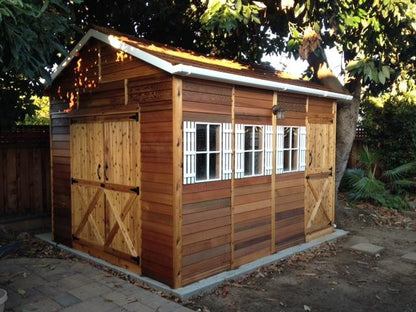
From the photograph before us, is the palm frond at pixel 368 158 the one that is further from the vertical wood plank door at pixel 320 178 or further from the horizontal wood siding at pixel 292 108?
the horizontal wood siding at pixel 292 108

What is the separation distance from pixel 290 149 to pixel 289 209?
0.96 m

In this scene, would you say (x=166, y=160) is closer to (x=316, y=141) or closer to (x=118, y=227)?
(x=118, y=227)

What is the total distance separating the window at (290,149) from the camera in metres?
5.86

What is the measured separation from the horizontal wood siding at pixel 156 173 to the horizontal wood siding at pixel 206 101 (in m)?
0.22

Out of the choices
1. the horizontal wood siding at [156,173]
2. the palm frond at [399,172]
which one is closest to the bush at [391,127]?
the palm frond at [399,172]

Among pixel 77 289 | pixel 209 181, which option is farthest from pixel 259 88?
pixel 77 289

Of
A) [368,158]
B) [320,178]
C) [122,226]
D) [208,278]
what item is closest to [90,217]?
[122,226]

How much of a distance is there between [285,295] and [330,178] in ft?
10.4

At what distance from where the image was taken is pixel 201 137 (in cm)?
464

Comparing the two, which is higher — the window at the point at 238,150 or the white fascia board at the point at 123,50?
the white fascia board at the point at 123,50

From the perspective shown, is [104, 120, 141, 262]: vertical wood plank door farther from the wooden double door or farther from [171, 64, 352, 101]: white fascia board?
[171, 64, 352, 101]: white fascia board

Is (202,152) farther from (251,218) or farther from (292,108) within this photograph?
(292,108)

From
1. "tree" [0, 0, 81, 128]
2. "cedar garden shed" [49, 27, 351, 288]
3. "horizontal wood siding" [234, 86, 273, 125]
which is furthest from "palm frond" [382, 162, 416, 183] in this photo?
"tree" [0, 0, 81, 128]

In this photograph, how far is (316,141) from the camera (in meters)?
6.64
